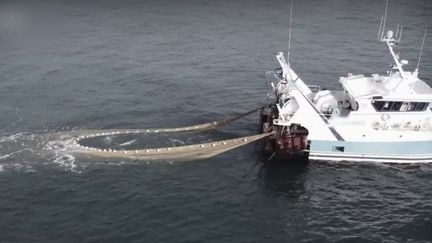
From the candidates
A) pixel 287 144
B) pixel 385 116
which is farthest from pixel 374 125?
pixel 287 144

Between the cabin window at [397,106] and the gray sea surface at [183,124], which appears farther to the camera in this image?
the cabin window at [397,106]

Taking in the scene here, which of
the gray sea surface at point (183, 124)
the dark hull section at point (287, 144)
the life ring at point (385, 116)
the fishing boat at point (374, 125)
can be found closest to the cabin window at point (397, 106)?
the fishing boat at point (374, 125)

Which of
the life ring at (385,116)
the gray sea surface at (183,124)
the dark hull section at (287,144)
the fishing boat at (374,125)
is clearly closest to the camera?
the gray sea surface at (183,124)

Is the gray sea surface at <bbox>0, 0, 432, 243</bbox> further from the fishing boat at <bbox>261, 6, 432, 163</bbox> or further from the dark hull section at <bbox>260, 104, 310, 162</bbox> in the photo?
the fishing boat at <bbox>261, 6, 432, 163</bbox>

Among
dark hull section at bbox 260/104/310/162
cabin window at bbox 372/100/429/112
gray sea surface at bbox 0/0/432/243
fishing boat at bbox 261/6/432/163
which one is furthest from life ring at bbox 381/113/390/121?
dark hull section at bbox 260/104/310/162

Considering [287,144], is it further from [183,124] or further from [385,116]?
[183,124]

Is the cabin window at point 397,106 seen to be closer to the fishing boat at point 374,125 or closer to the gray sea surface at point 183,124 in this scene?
the fishing boat at point 374,125
